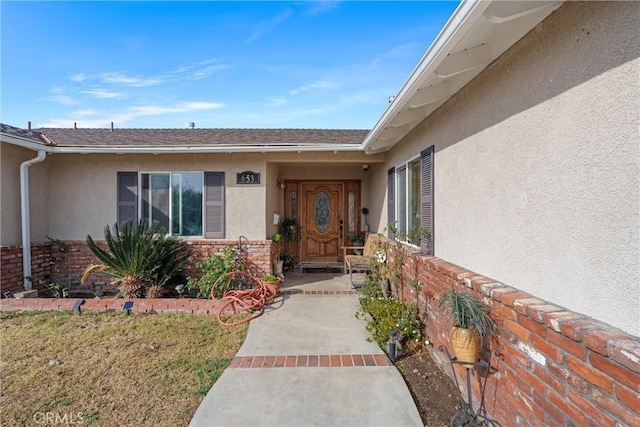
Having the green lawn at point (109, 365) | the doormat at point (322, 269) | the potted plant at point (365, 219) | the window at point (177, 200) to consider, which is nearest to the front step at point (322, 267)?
the doormat at point (322, 269)

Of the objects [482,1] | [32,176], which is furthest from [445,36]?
[32,176]

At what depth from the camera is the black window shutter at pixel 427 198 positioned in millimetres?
3922

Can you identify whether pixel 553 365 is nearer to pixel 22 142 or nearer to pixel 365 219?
pixel 365 219

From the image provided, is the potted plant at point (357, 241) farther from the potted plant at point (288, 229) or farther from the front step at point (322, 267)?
the potted plant at point (288, 229)

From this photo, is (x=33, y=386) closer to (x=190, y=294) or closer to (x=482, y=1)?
(x=190, y=294)

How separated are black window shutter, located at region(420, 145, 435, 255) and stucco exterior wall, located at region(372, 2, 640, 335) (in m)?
1.04

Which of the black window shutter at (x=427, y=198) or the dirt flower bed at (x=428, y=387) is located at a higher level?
the black window shutter at (x=427, y=198)

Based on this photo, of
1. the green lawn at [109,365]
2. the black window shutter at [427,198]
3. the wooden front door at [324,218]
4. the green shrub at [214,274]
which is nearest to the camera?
the green lawn at [109,365]

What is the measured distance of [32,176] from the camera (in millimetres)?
6016

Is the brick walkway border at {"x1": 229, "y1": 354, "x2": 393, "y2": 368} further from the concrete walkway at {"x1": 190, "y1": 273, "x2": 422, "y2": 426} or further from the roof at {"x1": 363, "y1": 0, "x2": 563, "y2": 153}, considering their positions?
the roof at {"x1": 363, "y1": 0, "x2": 563, "y2": 153}

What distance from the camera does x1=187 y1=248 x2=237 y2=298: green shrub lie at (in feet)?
18.3

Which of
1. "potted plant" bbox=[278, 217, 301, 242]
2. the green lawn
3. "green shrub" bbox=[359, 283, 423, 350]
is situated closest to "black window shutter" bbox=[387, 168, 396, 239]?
"green shrub" bbox=[359, 283, 423, 350]

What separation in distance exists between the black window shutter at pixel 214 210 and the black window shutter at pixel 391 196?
3458 mm

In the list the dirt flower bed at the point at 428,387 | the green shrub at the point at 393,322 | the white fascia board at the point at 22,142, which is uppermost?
the white fascia board at the point at 22,142
